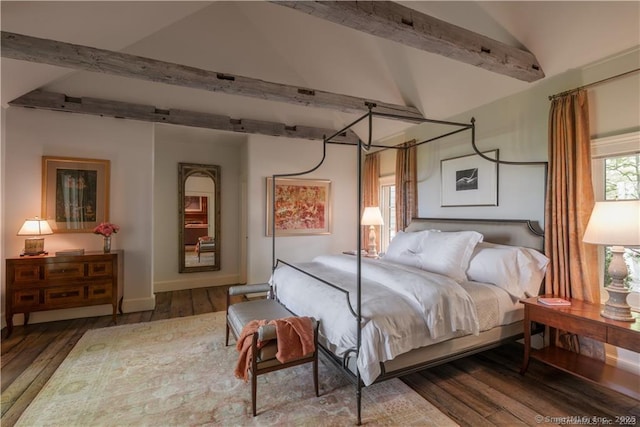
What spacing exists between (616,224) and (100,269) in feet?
16.5

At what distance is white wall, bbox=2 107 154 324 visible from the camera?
3609 millimetres

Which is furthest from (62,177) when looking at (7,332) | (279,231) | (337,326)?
(337,326)

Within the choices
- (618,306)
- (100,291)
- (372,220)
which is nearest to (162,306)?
(100,291)

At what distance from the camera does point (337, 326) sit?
2098 millimetres

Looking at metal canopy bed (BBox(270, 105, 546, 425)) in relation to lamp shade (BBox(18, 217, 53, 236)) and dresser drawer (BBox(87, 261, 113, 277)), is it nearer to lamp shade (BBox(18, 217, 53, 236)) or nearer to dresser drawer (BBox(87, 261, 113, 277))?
dresser drawer (BBox(87, 261, 113, 277))

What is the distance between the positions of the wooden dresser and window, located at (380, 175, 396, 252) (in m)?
4.05

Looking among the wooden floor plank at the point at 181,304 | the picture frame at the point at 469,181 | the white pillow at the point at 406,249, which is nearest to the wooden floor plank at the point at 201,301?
the wooden floor plank at the point at 181,304

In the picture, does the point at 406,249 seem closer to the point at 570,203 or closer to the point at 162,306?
the point at 570,203

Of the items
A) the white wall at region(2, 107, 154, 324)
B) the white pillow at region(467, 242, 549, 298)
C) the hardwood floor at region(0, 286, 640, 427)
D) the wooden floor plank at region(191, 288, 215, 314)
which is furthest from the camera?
the wooden floor plank at region(191, 288, 215, 314)

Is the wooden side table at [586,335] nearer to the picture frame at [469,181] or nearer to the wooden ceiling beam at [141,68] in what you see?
the picture frame at [469,181]

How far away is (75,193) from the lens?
153 inches

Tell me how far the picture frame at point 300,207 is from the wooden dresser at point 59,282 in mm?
2290

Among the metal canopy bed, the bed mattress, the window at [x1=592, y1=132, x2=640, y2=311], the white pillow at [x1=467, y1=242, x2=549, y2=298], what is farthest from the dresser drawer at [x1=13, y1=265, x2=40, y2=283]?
the window at [x1=592, y1=132, x2=640, y2=311]

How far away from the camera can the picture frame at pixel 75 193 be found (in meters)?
3.77
